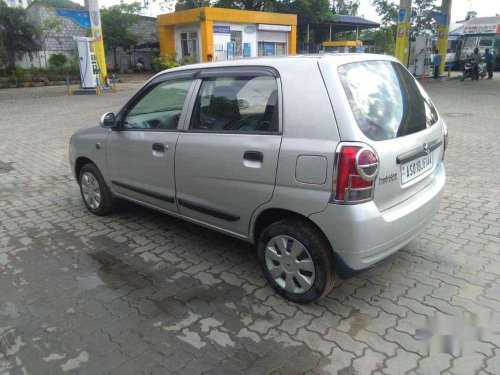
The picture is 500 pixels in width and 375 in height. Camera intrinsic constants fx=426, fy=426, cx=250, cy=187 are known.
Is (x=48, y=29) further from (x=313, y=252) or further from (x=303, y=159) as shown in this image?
(x=313, y=252)

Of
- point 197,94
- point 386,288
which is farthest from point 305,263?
point 197,94

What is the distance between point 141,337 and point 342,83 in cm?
210

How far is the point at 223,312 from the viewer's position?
3.02 m

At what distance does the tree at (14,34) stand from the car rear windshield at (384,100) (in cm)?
2906

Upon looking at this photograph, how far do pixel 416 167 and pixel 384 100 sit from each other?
54 centimetres

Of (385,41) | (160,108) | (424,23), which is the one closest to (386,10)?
(424,23)

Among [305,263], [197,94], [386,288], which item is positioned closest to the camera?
[305,263]

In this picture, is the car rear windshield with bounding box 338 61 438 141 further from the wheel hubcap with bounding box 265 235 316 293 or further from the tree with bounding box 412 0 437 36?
the tree with bounding box 412 0 437 36

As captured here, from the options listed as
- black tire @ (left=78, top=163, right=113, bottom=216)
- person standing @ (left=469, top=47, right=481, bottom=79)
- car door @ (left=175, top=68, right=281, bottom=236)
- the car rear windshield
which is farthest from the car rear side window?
person standing @ (left=469, top=47, right=481, bottom=79)

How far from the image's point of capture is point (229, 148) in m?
3.18

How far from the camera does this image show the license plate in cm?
291

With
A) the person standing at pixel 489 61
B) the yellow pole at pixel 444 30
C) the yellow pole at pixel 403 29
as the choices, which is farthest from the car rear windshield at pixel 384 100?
the yellow pole at pixel 444 30

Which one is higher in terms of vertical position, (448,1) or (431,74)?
(448,1)

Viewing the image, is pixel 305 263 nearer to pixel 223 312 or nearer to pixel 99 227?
pixel 223 312
